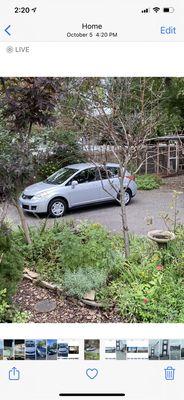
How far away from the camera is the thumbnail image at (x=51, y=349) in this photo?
4.81ft

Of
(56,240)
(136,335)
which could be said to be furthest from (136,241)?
(136,335)

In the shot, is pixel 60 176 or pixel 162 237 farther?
pixel 60 176

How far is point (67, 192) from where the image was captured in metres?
5.82

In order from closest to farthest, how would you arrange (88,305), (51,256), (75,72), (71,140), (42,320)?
1. (75,72)
2. (42,320)
3. (88,305)
4. (51,256)
5. (71,140)

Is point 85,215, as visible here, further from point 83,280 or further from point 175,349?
point 175,349

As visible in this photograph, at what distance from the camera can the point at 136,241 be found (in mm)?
4051

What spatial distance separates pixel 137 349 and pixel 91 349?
0.18 metres

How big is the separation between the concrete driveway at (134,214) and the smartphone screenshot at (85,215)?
29 mm

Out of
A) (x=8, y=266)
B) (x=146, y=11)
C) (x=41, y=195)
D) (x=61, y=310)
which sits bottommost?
(x=61, y=310)

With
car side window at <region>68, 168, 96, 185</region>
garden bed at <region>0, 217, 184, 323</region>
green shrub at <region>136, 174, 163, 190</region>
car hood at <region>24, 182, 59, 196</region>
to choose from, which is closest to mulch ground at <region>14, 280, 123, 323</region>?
garden bed at <region>0, 217, 184, 323</region>

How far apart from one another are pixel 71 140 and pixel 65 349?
165 inches

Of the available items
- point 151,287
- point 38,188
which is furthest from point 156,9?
point 38,188
